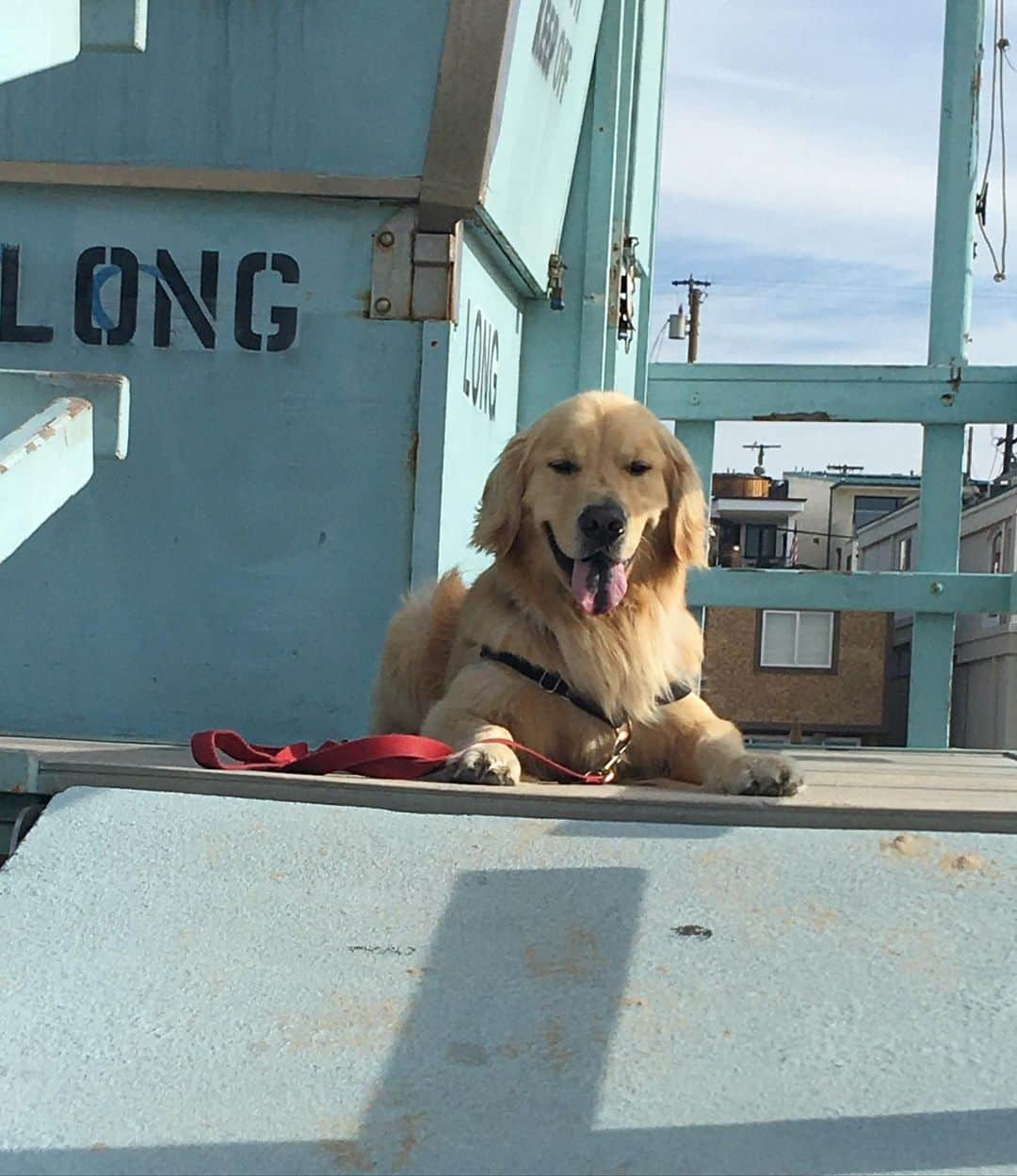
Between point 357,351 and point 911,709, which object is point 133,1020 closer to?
point 357,351

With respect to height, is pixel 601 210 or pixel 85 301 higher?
pixel 601 210

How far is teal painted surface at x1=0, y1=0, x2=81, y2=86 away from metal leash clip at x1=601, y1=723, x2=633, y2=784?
2223mm

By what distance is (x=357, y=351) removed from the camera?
425 cm

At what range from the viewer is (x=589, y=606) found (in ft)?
11.9

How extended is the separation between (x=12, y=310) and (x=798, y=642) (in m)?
33.1

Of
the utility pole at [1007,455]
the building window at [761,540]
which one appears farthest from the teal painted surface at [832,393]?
the building window at [761,540]

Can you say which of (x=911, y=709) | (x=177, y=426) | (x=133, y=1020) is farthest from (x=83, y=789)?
(x=911, y=709)

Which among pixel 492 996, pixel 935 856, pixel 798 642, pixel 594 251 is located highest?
pixel 594 251

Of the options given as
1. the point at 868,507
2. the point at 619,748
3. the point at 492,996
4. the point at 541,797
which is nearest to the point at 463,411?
the point at 619,748

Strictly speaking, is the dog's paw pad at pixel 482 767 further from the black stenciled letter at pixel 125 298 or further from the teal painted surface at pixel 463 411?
the black stenciled letter at pixel 125 298

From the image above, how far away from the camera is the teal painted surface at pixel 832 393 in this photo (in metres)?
5.43

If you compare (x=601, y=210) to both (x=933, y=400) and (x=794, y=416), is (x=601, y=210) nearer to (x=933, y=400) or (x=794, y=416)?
(x=794, y=416)

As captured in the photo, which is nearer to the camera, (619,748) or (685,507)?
(619,748)

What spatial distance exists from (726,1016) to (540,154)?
3.39 meters
